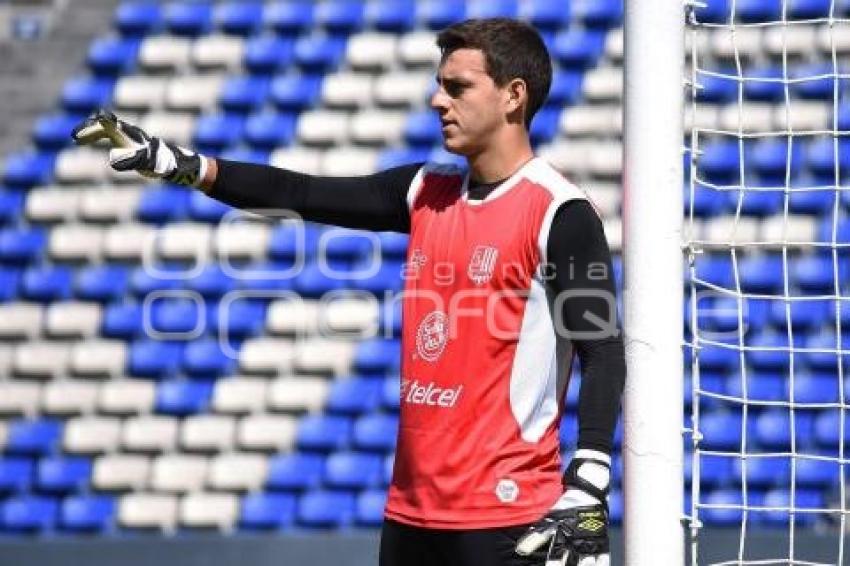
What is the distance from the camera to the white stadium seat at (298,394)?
764 centimetres

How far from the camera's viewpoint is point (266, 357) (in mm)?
7789

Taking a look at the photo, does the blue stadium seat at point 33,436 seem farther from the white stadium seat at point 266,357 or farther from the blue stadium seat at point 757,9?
the blue stadium seat at point 757,9

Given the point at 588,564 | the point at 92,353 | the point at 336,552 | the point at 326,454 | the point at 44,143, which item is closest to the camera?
the point at 588,564

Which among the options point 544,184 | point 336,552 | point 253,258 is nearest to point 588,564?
point 544,184

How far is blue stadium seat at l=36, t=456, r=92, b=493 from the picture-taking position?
25.2 ft

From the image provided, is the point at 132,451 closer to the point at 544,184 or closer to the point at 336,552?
the point at 336,552

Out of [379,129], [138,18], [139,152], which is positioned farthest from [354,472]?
[139,152]

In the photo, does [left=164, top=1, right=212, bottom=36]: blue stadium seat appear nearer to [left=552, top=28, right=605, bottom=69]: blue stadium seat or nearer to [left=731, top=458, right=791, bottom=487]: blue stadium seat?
[left=552, top=28, right=605, bottom=69]: blue stadium seat

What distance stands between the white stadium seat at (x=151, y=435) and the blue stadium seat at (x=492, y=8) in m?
2.53

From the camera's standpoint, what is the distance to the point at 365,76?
8312 mm

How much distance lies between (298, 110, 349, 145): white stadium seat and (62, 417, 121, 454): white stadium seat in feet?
Result: 5.63

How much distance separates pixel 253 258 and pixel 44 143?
148 centimetres

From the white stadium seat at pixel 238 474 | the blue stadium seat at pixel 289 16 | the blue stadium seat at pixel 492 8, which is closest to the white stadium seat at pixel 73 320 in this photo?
the white stadium seat at pixel 238 474

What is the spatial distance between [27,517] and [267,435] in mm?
1189
